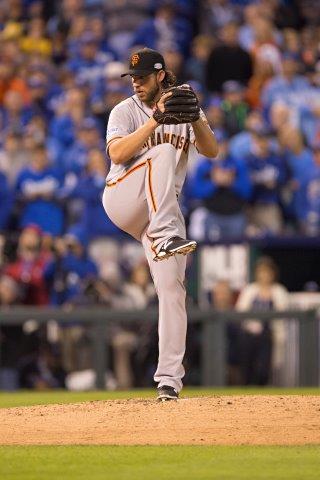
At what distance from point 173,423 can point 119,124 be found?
181 centimetres

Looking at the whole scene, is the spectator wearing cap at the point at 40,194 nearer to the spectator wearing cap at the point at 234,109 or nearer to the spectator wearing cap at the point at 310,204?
the spectator wearing cap at the point at 234,109

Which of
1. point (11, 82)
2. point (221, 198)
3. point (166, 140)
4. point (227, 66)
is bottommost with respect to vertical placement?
point (166, 140)

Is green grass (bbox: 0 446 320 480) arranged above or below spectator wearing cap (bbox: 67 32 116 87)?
below

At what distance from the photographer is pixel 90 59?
57.0ft

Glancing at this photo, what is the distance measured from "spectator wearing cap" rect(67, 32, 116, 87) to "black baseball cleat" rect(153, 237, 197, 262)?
32.3 ft

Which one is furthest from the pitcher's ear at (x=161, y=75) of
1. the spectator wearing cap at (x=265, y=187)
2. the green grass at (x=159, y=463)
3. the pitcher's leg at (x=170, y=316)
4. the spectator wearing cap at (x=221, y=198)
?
the spectator wearing cap at (x=265, y=187)

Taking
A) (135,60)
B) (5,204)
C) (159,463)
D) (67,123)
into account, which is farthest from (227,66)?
(159,463)

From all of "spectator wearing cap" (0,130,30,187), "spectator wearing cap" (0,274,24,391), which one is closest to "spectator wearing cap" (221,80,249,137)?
"spectator wearing cap" (0,130,30,187)

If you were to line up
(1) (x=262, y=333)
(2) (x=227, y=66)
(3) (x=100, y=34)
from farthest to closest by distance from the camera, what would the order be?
1. (3) (x=100, y=34)
2. (2) (x=227, y=66)
3. (1) (x=262, y=333)

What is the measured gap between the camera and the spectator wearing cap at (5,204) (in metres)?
14.5

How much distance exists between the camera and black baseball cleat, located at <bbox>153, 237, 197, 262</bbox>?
7375 mm

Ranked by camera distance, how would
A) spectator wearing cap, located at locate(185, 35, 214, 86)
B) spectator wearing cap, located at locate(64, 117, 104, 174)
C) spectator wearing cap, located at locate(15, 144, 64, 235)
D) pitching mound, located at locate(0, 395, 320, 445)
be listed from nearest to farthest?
1. pitching mound, located at locate(0, 395, 320, 445)
2. spectator wearing cap, located at locate(15, 144, 64, 235)
3. spectator wearing cap, located at locate(64, 117, 104, 174)
4. spectator wearing cap, located at locate(185, 35, 214, 86)

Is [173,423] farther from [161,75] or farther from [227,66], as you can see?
[227,66]

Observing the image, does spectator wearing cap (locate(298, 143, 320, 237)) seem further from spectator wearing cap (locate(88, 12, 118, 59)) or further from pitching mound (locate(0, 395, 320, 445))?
pitching mound (locate(0, 395, 320, 445))
